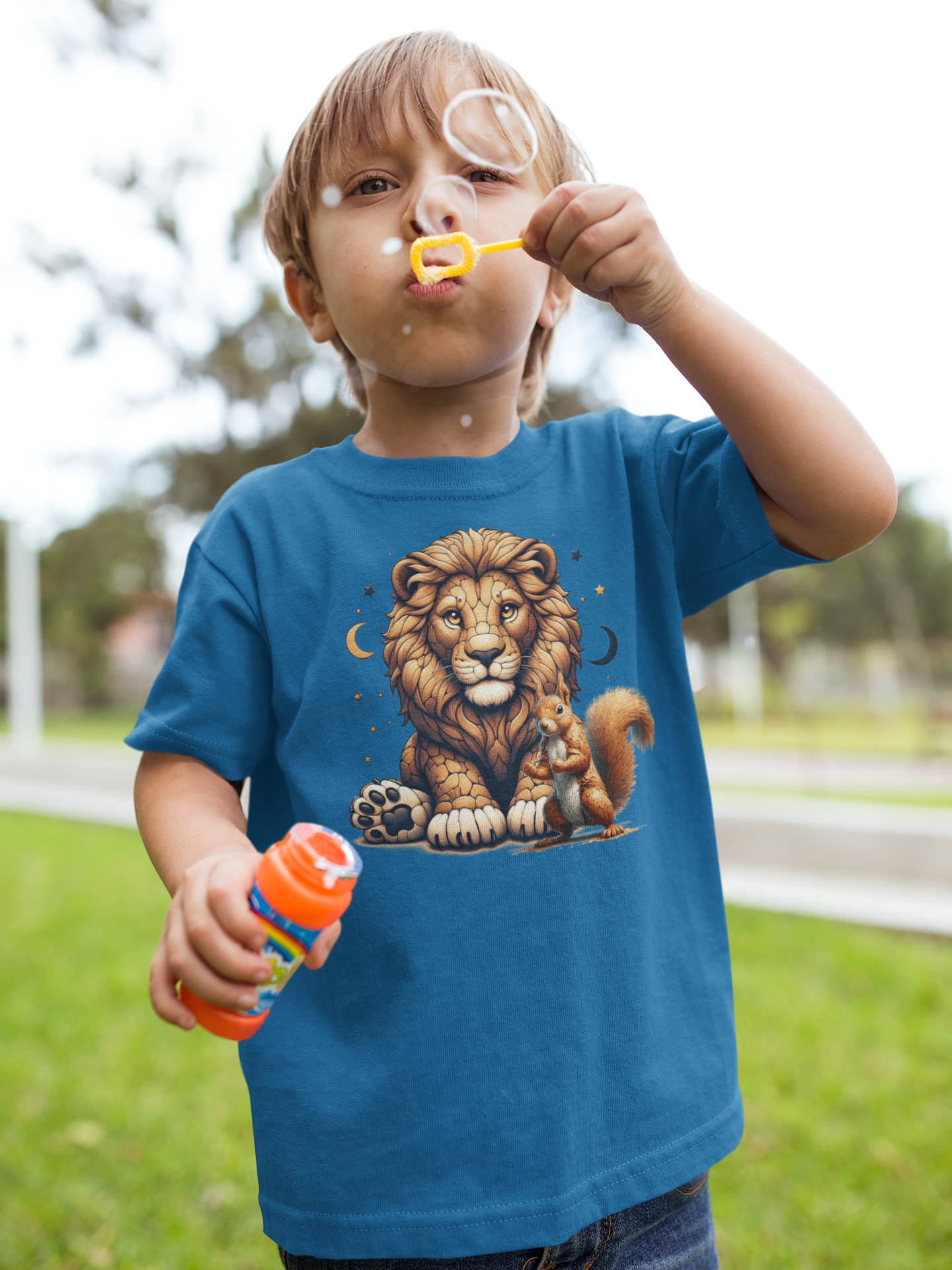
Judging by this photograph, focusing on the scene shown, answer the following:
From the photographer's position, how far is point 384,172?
34.1 inches

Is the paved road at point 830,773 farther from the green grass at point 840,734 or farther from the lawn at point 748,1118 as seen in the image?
the lawn at point 748,1118

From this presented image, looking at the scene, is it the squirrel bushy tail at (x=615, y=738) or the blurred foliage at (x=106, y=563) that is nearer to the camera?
the squirrel bushy tail at (x=615, y=738)

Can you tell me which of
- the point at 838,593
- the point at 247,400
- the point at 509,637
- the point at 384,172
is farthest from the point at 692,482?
the point at 838,593

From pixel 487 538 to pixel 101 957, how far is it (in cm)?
335

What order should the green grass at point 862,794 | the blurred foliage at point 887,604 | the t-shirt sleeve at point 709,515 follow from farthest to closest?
the blurred foliage at point 887,604 → the green grass at point 862,794 → the t-shirt sleeve at point 709,515

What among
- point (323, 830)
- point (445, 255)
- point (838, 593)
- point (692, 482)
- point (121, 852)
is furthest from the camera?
point (838, 593)

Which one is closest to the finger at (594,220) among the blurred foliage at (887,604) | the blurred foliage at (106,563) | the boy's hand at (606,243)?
the boy's hand at (606,243)

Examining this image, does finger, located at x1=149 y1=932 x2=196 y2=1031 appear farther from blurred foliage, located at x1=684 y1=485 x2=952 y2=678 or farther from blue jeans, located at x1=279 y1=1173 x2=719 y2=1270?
blurred foliage, located at x1=684 y1=485 x2=952 y2=678

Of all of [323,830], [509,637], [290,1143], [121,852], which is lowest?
[121,852]

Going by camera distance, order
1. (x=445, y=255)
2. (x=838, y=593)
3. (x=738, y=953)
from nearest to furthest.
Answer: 1. (x=445, y=255)
2. (x=738, y=953)
3. (x=838, y=593)

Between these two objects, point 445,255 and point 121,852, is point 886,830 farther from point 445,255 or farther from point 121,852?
point 445,255

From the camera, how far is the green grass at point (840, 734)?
38.2 ft

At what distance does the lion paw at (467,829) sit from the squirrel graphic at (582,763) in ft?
0.10

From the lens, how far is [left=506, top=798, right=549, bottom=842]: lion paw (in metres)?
0.83
